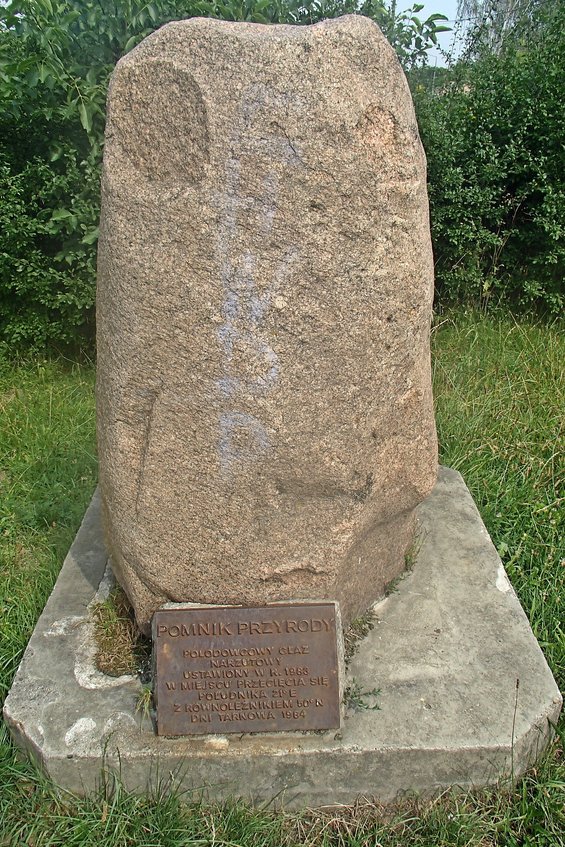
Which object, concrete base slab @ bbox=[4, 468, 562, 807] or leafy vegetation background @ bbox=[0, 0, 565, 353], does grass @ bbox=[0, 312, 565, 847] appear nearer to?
concrete base slab @ bbox=[4, 468, 562, 807]

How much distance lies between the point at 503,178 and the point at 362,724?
3.44 meters

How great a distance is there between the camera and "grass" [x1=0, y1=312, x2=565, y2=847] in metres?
1.80

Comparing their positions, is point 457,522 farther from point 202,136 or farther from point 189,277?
point 202,136

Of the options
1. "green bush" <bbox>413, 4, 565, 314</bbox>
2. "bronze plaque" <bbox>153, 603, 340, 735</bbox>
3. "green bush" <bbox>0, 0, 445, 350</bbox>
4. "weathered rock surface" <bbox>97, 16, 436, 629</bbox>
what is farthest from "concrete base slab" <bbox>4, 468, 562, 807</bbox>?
"green bush" <bbox>413, 4, 565, 314</bbox>

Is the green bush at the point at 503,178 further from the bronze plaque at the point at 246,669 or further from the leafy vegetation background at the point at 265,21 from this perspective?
the bronze plaque at the point at 246,669

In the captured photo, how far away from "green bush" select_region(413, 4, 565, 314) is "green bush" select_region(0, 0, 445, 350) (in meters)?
0.47

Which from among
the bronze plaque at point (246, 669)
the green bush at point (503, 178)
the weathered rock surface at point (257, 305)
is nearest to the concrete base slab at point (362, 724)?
the bronze plaque at point (246, 669)

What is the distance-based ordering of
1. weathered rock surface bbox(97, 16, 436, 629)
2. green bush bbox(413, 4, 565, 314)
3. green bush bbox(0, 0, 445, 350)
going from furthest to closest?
green bush bbox(413, 4, 565, 314) → green bush bbox(0, 0, 445, 350) → weathered rock surface bbox(97, 16, 436, 629)

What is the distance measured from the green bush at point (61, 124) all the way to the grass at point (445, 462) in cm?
43

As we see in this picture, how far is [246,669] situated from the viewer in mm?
1904

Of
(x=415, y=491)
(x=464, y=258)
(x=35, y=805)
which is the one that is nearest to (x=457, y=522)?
(x=415, y=491)

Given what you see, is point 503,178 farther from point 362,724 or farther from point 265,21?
point 362,724

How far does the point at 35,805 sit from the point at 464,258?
358 centimetres

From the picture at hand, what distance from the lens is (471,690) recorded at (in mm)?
1973
